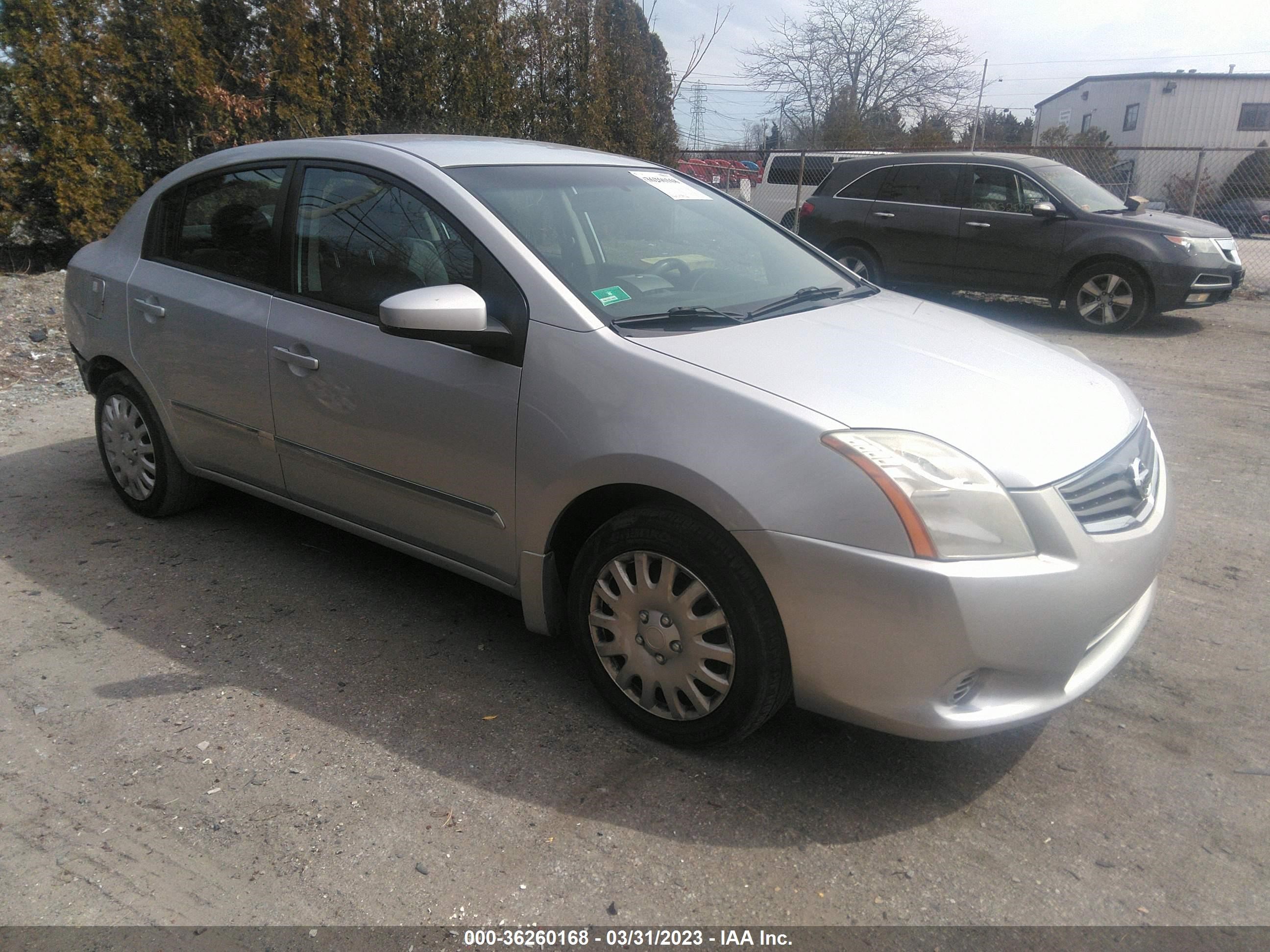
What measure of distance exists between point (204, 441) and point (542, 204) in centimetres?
186

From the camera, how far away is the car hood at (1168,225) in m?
9.41

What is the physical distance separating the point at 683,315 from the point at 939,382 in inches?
31.8

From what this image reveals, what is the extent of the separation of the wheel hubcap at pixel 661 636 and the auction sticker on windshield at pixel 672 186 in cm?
172

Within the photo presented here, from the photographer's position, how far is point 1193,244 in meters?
9.38

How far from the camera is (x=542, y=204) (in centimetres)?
330

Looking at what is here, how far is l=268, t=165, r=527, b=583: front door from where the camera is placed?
3027 millimetres

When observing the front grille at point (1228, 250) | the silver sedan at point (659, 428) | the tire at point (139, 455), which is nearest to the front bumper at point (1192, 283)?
the front grille at point (1228, 250)

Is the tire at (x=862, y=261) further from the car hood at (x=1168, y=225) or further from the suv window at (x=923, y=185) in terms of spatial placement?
the car hood at (x=1168, y=225)

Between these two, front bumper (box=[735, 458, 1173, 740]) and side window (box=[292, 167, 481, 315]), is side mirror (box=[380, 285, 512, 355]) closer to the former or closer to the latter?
side window (box=[292, 167, 481, 315])

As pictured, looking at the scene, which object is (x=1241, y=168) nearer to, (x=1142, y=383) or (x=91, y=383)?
(x=1142, y=383)

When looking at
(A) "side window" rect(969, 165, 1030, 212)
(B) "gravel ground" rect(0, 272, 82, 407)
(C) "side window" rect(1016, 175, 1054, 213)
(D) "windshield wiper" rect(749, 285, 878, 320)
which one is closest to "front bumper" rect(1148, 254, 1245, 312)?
(C) "side window" rect(1016, 175, 1054, 213)

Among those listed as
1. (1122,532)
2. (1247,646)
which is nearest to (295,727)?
(1122,532)

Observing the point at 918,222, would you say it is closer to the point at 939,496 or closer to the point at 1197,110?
the point at 939,496

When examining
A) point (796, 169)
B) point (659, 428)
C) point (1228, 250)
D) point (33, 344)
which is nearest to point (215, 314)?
point (659, 428)
